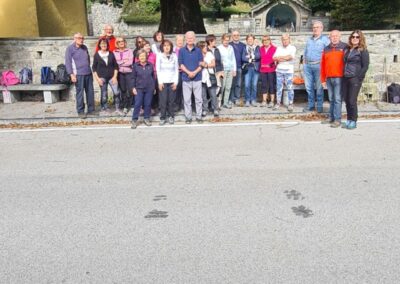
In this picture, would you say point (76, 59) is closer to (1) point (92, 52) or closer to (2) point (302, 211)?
(1) point (92, 52)

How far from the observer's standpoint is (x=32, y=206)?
16.9ft

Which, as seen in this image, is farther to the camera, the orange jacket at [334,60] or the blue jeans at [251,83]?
the blue jeans at [251,83]

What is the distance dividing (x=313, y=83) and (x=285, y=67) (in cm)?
75

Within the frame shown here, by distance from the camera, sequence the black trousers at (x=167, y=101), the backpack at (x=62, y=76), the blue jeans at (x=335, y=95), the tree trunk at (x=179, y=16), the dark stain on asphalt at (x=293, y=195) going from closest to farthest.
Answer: the dark stain on asphalt at (x=293, y=195) → the blue jeans at (x=335, y=95) → the black trousers at (x=167, y=101) → the backpack at (x=62, y=76) → the tree trunk at (x=179, y=16)

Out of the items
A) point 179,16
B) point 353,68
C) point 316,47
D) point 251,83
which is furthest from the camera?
point 179,16

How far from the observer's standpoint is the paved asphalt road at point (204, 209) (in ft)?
12.4

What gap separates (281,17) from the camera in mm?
59125

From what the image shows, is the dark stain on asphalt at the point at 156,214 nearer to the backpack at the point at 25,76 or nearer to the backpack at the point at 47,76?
the backpack at the point at 47,76

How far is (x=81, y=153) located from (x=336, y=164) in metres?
4.03

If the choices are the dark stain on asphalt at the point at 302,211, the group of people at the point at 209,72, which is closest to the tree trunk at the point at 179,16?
the group of people at the point at 209,72

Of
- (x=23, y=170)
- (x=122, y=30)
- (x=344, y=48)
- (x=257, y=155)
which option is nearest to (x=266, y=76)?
(x=344, y=48)

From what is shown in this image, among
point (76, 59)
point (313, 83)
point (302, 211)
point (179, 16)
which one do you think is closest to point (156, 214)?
point (302, 211)

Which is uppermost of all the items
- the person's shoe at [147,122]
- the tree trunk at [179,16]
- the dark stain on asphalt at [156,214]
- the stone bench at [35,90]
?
the tree trunk at [179,16]

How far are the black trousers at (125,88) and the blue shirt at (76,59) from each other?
0.81 metres
